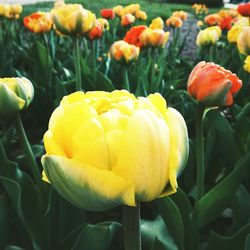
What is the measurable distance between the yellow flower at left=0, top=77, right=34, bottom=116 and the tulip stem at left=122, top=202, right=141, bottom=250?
43cm

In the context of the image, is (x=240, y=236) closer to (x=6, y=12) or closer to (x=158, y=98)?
(x=158, y=98)

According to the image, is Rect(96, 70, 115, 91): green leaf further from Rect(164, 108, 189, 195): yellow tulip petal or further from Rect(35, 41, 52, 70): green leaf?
Rect(164, 108, 189, 195): yellow tulip petal

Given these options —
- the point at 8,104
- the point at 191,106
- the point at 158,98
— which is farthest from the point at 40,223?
the point at 191,106

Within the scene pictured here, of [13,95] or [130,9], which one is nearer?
[13,95]

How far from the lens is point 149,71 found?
6.75 feet

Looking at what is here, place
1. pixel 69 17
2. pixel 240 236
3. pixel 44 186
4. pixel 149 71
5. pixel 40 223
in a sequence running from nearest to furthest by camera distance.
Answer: pixel 240 236 → pixel 40 223 → pixel 44 186 → pixel 69 17 → pixel 149 71

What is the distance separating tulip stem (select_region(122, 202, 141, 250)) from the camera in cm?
51

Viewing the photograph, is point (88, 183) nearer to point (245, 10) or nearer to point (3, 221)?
point (3, 221)

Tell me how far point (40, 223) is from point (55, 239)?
0.17 ft

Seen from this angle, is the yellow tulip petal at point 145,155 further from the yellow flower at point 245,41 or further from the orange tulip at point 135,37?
the orange tulip at point 135,37

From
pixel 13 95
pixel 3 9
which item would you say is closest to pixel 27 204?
pixel 13 95

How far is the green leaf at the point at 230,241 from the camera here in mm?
810

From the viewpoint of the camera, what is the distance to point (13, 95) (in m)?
0.87

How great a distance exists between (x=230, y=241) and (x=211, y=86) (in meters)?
0.28
